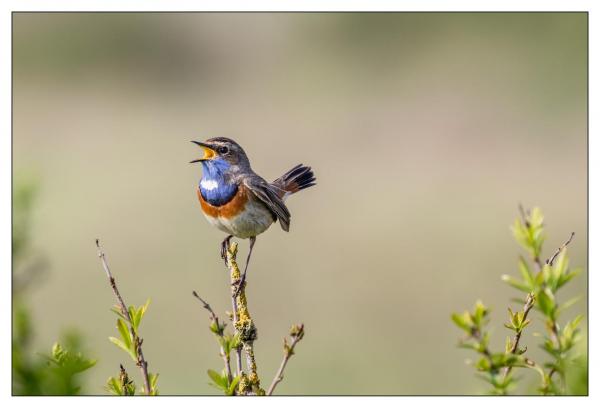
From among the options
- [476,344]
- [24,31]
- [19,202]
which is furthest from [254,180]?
[24,31]

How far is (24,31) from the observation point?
21.9 meters

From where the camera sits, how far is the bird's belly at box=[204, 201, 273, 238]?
445 cm

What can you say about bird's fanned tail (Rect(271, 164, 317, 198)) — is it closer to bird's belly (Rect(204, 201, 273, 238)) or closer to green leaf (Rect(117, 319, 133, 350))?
bird's belly (Rect(204, 201, 273, 238))

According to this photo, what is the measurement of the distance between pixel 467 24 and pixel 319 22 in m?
4.76

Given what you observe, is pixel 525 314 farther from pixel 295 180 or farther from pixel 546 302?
pixel 295 180

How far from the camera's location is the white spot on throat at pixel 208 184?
455 centimetres

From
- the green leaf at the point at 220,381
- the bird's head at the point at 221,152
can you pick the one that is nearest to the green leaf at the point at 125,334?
the green leaf at the point at 220,381

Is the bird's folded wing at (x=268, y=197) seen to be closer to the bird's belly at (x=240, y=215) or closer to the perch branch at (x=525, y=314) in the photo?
the bird's belly at (x=240, y=215)

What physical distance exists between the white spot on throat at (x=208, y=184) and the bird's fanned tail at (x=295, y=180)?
3.96 ft

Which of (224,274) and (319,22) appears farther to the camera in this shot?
(319,22)

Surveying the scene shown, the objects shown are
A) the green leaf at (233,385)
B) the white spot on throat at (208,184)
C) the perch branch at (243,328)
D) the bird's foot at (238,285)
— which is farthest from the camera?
the white spot on throat at (208,184)

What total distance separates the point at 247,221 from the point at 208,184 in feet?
1.00

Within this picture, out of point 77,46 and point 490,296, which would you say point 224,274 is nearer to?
point 490,296

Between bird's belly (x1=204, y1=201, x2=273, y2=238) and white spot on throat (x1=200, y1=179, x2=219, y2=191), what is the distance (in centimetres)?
20
